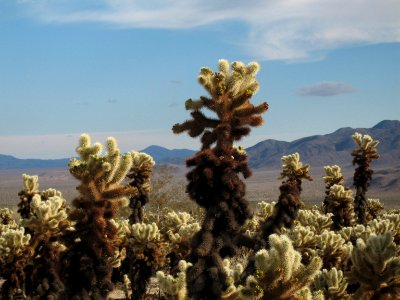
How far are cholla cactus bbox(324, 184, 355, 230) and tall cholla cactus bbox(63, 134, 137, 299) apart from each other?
41.0 feet

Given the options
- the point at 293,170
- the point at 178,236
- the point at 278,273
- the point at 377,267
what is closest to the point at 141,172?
the point at 178,236

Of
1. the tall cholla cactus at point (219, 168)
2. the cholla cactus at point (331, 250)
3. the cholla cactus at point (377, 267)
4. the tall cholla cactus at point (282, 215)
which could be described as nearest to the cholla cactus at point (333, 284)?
the tall cholla cactus at point (219, 168)

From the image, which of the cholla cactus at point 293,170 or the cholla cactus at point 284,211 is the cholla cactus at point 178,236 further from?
the cholla cactus at point 293,170

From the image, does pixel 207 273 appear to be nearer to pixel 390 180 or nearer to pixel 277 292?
pixel 277 292

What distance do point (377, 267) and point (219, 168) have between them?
12.4ft

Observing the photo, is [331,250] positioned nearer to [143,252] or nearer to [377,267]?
[143,252]

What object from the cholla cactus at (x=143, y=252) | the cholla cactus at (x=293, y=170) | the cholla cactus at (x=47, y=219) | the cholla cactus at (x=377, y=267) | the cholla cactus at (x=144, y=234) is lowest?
the cholla cactus at (x=143, y=252)

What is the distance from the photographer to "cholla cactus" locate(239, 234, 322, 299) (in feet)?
23.8

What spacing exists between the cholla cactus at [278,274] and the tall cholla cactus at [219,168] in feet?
11.9

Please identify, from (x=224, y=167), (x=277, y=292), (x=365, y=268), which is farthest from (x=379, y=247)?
(x=224, y=167)

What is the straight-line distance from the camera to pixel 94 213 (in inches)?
431

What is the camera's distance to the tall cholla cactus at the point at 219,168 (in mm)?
11109

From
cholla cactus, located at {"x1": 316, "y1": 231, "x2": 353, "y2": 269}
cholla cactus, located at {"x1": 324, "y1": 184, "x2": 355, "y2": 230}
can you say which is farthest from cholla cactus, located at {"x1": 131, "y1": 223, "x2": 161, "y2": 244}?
cholla cactus, located at {"x1": 324, "y1": 184, "x2": 355, "y2": 230}

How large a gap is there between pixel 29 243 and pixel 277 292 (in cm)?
917
